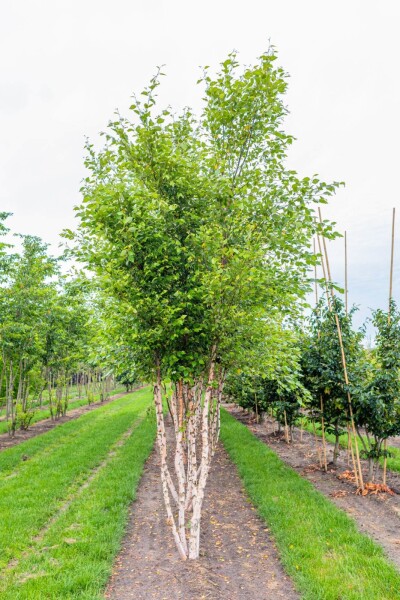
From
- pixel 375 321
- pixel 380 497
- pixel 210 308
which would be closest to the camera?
pixel 210 308

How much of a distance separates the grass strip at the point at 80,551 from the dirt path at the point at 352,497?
176 inches

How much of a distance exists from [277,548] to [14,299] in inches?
542

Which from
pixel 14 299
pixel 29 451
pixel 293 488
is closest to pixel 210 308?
pixel 293 488

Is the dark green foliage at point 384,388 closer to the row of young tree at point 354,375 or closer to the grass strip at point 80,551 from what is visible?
the row of young tree at point 354,375

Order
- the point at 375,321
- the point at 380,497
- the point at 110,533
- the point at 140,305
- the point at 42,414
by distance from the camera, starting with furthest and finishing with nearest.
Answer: the point at 42,414 < the point at 375,321 < the point at 380,497 < the point at 110,533 < the point at 140,305

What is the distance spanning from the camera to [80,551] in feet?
20.9

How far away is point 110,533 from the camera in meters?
6.98

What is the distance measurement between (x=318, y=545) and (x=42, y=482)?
684 centimetres

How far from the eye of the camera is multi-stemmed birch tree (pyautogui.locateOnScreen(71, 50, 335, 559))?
5867 mm

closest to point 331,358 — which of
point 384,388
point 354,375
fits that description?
point 354,375

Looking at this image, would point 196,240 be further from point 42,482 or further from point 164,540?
point 42,482

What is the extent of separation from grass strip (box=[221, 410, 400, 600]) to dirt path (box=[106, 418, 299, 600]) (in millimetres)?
254

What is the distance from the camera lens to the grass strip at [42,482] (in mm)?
7121

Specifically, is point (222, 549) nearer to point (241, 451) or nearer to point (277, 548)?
point (277, 548)
